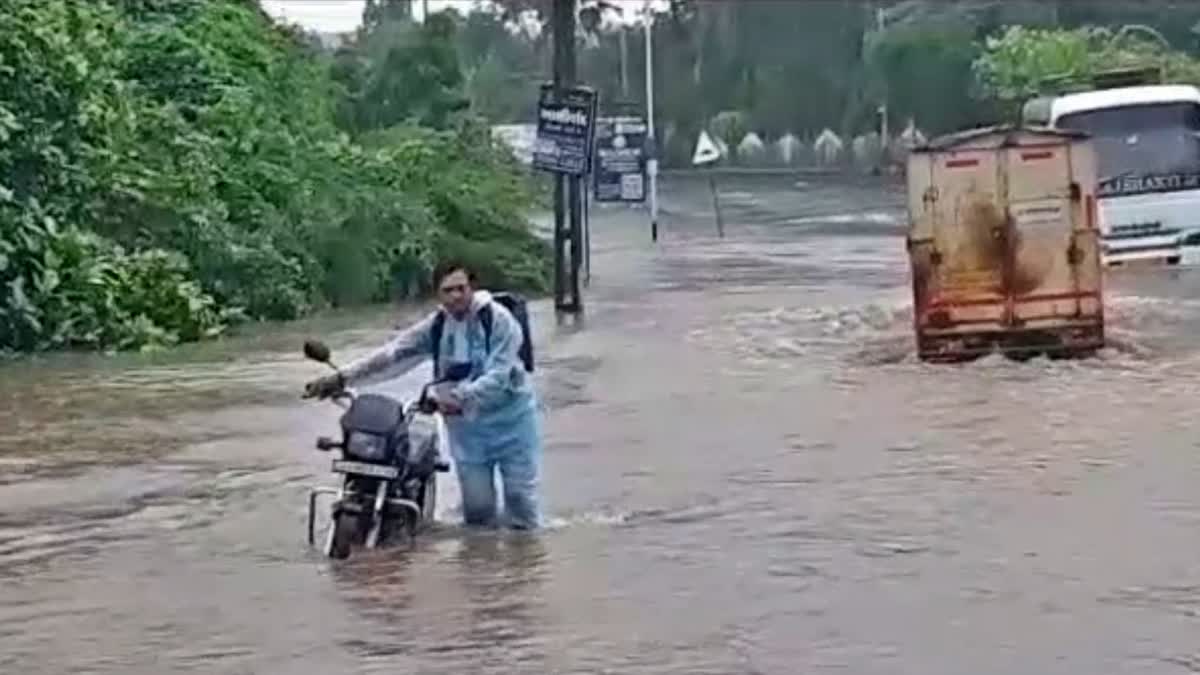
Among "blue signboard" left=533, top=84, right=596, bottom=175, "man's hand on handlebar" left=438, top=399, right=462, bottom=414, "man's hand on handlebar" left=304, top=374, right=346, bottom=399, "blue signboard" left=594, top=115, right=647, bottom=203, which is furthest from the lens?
"blue signboard" left=594, top=115, right=647, bottom=203

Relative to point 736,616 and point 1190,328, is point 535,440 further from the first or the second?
point 1190,328

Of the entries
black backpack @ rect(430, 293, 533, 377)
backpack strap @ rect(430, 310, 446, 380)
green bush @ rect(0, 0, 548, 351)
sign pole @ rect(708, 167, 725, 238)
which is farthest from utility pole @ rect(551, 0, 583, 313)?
sign pole @ rect(708, 167, 725, 238)

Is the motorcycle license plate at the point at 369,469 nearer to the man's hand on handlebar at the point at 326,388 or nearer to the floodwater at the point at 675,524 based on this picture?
the man's hand on handlebar at the point at 326,388

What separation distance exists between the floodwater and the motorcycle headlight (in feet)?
1.71

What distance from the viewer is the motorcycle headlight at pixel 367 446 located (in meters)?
12.4

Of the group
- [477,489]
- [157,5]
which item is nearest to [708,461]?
[477,489]

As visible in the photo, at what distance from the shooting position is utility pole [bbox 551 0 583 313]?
92.3 ft

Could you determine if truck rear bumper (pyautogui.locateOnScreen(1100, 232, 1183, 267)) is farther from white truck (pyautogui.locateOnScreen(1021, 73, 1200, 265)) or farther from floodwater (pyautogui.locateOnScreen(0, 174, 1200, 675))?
floodwater (pyautogui.locateOnScreen(0, 174, 1200, 675))

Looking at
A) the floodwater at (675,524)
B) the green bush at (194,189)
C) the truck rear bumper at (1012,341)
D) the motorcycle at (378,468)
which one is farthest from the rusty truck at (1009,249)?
the motorcycle at (378,468)

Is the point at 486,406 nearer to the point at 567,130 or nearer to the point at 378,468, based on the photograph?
the point at 378,468

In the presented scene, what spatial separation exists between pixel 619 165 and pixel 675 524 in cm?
3821

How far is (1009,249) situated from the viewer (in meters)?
22.2

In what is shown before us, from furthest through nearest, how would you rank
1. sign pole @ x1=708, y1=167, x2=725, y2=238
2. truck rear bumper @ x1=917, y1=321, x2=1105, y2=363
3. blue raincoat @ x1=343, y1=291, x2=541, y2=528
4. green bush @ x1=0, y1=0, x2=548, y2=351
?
sign pole @ x1=708, y1=167, x2=725, y2=238 → green bush @ x1=0, y1=0, x2=548, y2=351 → truck rear bumper @ x1=917, y1=321, x2=1105, y2=363 → blue raincoat @ x1=343, y1=291, x2=541, y2=528

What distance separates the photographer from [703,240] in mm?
47562
